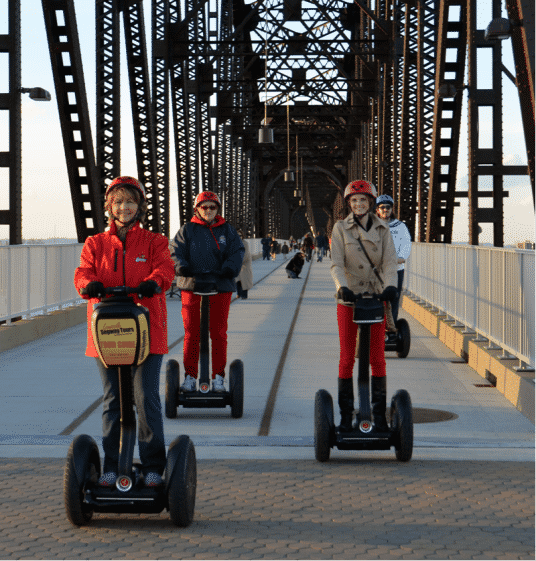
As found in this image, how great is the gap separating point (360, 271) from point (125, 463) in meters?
2.46

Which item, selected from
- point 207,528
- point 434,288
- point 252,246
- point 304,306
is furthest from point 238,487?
point 252,246

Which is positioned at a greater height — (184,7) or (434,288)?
(184,7)

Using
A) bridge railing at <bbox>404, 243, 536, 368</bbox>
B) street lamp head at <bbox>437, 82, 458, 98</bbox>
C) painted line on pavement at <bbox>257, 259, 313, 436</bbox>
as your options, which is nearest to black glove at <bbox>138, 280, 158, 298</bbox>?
painted line on pavement at <bbox>257, 259, 313, 436</bbox>

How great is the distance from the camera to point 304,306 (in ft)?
74.8

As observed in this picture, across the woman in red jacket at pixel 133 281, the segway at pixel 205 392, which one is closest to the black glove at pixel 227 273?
the segway at pixel 205 392

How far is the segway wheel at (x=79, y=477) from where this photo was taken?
547 centimetres

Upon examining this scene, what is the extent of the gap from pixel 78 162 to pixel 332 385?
1018 cm

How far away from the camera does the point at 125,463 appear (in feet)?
18.0

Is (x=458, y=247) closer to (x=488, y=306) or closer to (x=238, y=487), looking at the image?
(x=488, y=306)

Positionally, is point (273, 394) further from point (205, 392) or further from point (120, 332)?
point (120, 332)

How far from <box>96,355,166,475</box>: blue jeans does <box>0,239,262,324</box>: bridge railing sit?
8.90 metres

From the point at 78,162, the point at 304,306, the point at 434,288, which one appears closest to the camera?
the point at 434,288

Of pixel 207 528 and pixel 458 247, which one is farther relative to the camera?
pixel 458 247

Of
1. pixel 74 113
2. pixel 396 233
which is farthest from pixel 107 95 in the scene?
pixel 396 233
